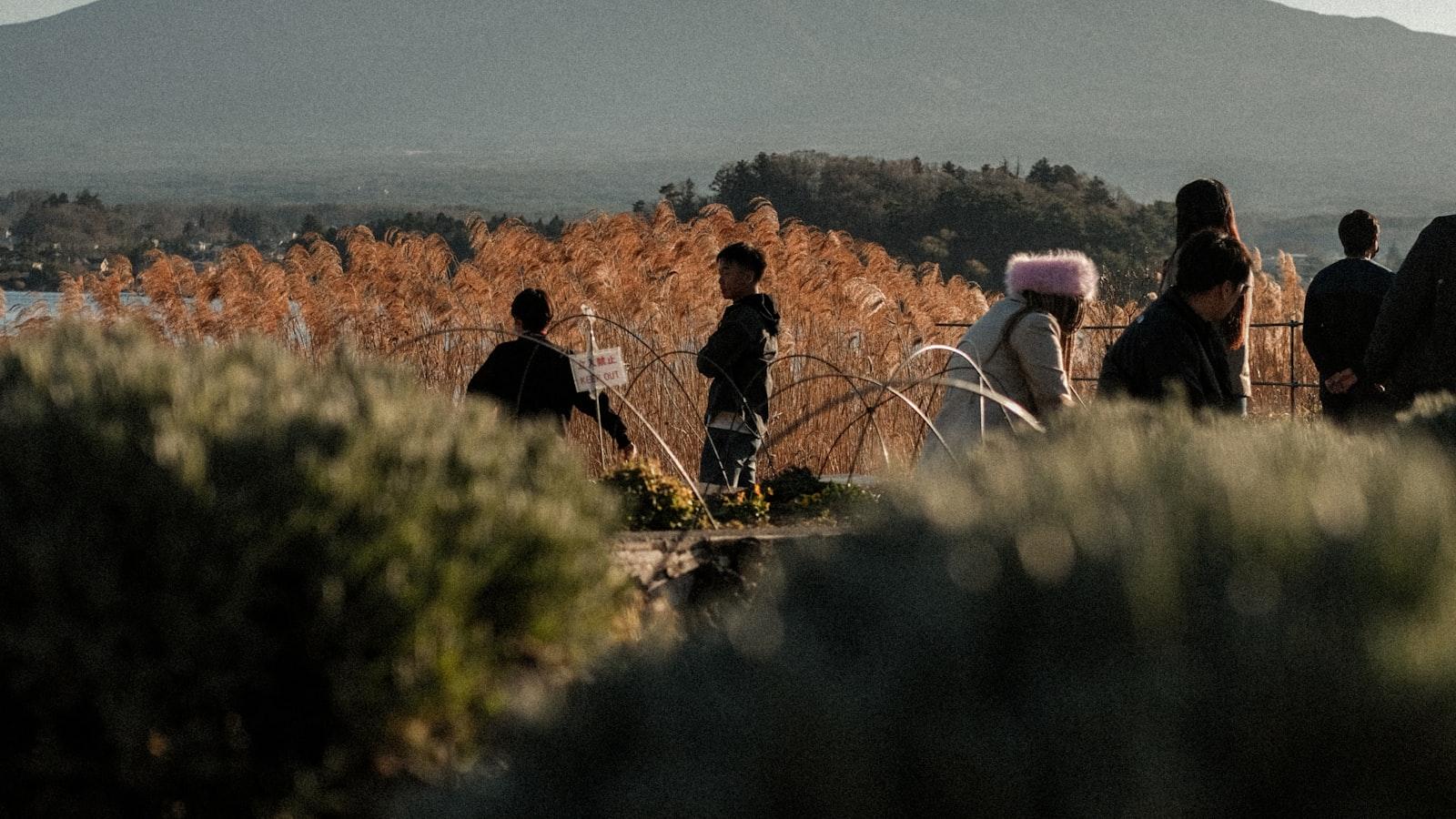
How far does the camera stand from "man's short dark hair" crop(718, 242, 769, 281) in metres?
7.36

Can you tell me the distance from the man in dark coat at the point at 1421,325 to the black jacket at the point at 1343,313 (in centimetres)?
140

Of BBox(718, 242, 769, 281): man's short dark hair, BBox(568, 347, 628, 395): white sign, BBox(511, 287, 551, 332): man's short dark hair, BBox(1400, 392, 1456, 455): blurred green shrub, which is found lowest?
BBox(568, 347, 628, 395): white sign

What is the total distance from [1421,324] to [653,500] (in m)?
3.06

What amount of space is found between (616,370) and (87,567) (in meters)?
4.27

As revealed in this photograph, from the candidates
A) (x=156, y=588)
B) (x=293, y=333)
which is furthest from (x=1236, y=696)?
(x=293, y=333)

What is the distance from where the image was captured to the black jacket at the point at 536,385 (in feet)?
22.7

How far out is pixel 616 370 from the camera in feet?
21.8

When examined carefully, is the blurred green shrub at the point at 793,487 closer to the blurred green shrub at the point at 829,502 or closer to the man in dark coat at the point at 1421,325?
the blurred green shrub at the point at 829,502

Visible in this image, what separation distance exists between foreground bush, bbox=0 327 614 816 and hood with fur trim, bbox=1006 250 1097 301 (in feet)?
11.1

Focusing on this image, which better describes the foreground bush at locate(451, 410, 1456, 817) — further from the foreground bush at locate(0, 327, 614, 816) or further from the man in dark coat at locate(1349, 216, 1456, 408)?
the man in dark coat at locate(1349, 216, 1456, 408)

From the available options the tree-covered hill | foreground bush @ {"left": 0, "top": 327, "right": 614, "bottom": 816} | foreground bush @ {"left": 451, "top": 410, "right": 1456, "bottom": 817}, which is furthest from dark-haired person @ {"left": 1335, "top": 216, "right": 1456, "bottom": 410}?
the tree-covered hill

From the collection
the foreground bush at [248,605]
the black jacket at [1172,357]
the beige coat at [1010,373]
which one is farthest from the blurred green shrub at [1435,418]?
the foreground bush at [248,605]

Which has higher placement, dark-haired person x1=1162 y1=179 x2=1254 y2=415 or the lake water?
dark-haired person x1=1162 y1=179 x2=1254 y2=415

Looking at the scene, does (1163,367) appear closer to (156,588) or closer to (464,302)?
(156,588)
